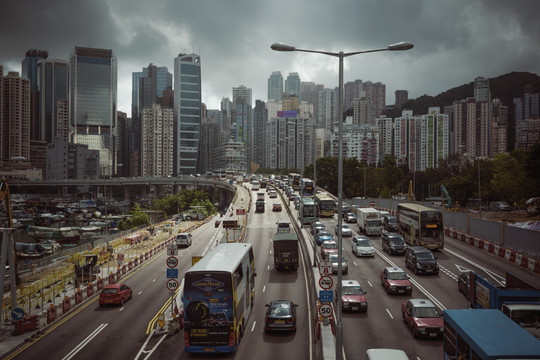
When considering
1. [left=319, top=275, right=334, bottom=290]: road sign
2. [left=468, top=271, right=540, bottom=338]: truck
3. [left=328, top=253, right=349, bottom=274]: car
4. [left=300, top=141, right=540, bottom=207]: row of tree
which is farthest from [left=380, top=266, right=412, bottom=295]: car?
[left=300, top=141, right=540, bottom=207]: row of tree

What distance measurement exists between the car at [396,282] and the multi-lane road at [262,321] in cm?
42

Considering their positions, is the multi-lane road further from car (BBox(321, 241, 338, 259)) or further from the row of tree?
the row of tree

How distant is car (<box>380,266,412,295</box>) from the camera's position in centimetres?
2562

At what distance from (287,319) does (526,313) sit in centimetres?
974

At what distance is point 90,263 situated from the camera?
111 ft

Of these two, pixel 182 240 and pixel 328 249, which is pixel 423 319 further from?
pixel 182 240

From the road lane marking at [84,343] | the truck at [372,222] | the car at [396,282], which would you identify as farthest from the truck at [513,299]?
the truck at [372,222]

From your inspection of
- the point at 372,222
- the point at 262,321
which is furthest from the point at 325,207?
the point at 262,321

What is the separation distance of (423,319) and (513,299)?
383 centimetres

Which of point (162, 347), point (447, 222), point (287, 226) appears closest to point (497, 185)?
point (447, 222)

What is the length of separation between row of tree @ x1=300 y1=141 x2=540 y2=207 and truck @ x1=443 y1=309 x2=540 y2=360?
57896 millimetres

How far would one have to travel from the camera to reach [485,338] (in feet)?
36.2

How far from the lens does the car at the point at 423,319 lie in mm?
18469

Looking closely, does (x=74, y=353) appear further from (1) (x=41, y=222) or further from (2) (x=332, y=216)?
(1) (x=41, y=222)
